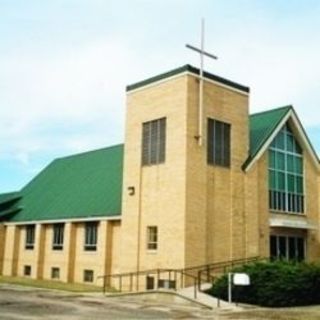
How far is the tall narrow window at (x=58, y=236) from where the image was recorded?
37.3m

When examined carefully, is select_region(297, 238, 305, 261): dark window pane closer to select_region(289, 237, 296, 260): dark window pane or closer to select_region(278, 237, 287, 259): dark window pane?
select_region(289, 237, 296, 260): dark window pane

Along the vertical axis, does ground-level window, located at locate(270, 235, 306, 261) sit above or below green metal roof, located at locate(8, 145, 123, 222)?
below

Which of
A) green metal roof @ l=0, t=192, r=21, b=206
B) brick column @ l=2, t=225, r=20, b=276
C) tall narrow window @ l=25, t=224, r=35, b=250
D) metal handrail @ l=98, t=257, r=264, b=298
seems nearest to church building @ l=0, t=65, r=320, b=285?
metal handrail @ l=98, t=257, r=264, b=298

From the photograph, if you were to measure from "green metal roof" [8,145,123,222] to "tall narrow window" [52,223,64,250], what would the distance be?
59cm

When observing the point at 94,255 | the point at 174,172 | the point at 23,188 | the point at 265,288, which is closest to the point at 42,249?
the point at 94,255

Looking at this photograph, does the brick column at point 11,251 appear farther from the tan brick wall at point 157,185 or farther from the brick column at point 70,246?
the tan brick wall at point 157,185

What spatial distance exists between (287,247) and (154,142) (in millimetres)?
9606

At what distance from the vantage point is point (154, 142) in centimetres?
3034

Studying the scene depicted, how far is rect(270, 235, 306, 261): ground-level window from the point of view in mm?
32438

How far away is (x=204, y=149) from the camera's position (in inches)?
1152

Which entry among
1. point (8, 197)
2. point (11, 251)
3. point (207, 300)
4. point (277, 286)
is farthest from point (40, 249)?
point (277, 286)

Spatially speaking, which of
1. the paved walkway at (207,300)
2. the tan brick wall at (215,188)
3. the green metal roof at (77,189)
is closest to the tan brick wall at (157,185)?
the tan brick wall at (215,188)

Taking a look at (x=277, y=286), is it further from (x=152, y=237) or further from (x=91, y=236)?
(x=91, y=236)

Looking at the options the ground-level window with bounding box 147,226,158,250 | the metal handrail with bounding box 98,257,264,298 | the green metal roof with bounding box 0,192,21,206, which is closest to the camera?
the metal handrail with bounding box 98,257,264,298
